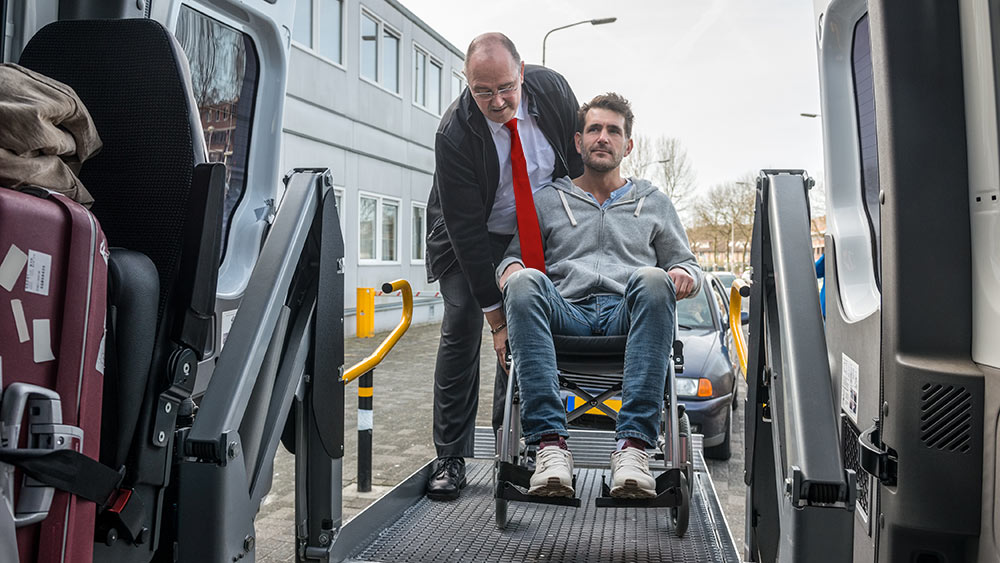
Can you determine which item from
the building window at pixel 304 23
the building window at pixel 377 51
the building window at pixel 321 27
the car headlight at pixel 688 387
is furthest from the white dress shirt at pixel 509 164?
the building window at pixel 377 51

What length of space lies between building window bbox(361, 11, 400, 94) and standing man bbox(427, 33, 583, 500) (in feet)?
45.1

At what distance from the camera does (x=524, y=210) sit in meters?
3.75

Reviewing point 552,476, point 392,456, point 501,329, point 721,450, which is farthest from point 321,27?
point 552,476

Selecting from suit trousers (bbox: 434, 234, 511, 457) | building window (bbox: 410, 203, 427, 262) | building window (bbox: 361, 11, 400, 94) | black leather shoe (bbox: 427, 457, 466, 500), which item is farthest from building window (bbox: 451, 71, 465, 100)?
black leather shoe (bbox: 427, 457, 466, 500)

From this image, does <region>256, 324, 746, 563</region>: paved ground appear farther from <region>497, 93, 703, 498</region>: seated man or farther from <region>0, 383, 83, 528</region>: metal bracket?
<region>0, 383, 83, 528</region>: metal bracket

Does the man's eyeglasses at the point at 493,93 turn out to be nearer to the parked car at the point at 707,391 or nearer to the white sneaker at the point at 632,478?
the white sneaker at the point at 632,478

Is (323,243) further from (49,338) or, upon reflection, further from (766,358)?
(766,358)

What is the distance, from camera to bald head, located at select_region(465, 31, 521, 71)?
3.61m

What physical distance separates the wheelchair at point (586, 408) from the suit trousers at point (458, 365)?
63 cm

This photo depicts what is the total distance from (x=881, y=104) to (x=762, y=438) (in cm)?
114

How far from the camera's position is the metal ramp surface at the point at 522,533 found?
2.86 m

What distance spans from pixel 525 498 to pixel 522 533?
1.58 feet

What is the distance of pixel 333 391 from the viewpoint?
9.08 feet

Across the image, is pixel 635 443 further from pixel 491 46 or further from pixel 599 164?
pixel 491 46
